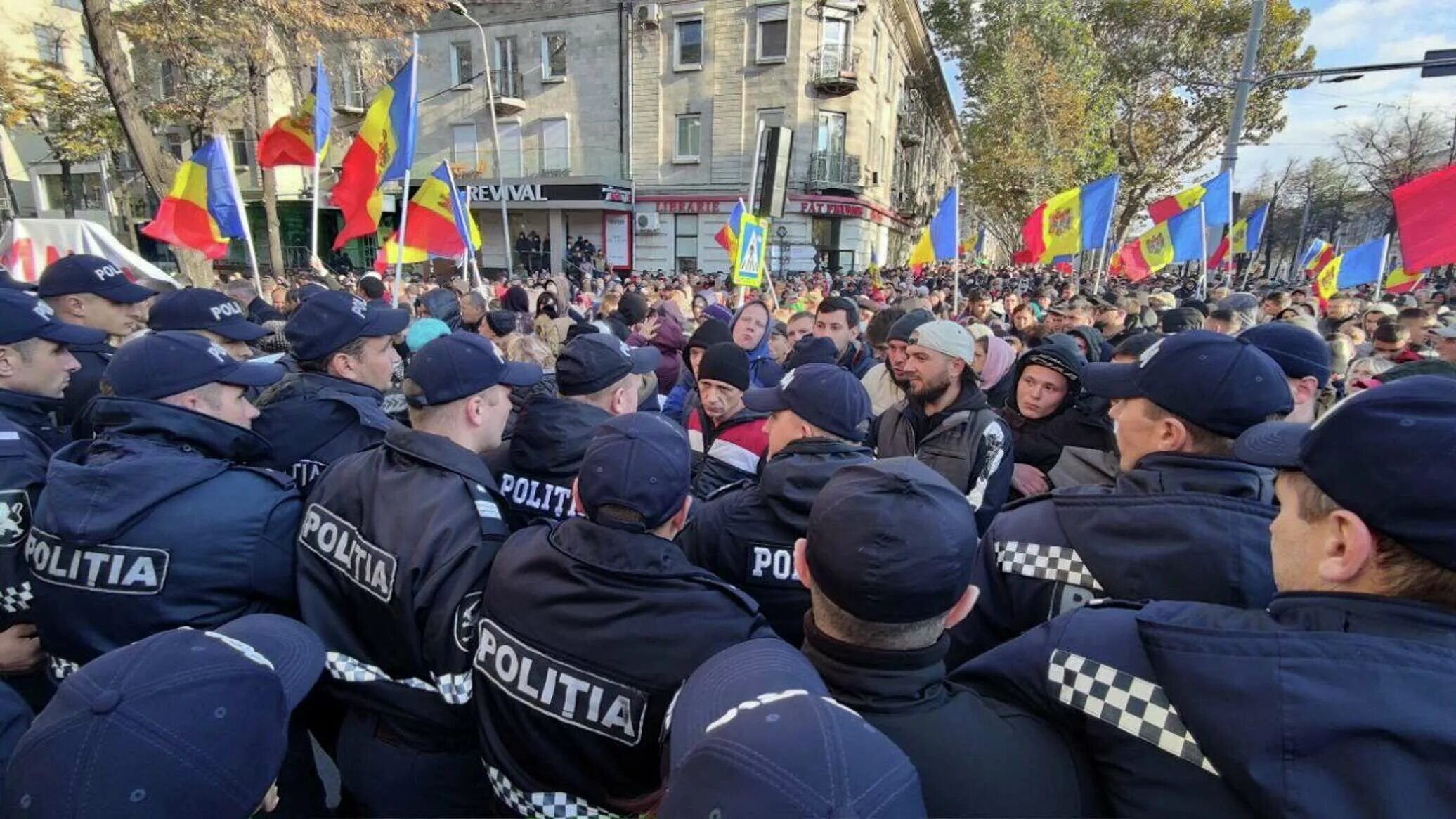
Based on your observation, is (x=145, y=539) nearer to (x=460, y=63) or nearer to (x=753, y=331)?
(x=753, y=331)

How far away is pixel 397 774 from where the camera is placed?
6.89 ft

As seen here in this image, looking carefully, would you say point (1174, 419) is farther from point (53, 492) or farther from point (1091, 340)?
point (1091, 340)

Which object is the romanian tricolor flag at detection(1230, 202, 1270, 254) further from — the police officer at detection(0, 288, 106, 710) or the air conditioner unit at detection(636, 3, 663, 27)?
the air conditioner unit at detection(636, 3, 663, 27)

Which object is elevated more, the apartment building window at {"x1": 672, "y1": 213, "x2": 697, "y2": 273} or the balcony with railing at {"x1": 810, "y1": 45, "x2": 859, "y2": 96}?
the balcony with railing at {"x1": 810, "y1": 45, "x2": 859, "y2": 96}

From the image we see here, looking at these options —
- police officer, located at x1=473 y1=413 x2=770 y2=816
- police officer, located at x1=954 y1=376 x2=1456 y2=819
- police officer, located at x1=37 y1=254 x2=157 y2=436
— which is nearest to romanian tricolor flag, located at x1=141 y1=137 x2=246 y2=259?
police officer, located at x1=37 y1=254 x2=157 y2=436

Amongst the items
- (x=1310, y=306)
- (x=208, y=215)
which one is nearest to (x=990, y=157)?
(x=1310, y=306)

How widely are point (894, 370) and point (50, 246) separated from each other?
323 inches

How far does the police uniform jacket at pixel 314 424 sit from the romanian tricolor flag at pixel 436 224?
549cm

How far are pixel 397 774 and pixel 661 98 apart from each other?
29332mm

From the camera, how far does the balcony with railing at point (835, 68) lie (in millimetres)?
25781

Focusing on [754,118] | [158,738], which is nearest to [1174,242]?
[158,738]

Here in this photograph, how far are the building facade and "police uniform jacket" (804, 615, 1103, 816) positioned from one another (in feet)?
84.1

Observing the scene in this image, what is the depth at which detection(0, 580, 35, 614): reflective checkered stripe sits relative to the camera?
216 centimetres

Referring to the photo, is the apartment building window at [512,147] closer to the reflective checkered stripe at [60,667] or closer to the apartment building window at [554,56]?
the apartment building window at [554,56]
